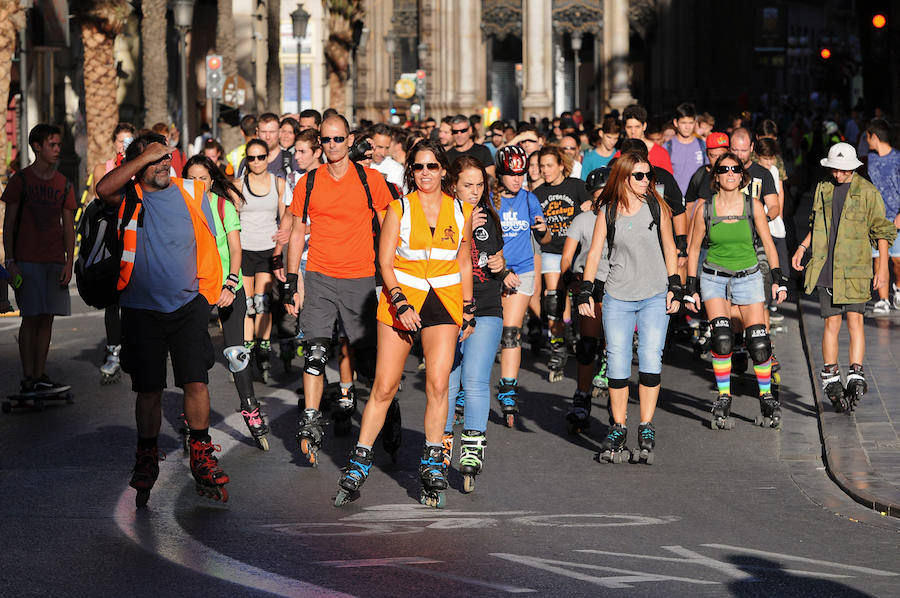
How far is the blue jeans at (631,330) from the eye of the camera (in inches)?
404

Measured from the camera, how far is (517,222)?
12.0 metres

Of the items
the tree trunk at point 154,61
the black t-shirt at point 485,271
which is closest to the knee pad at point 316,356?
the black t-shirt at point 485,271

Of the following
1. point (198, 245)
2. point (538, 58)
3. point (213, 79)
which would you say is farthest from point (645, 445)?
point (538, 58)

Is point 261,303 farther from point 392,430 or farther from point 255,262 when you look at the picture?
point 392,430

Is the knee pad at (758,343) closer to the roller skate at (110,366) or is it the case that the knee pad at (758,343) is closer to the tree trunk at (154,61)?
the roller skate at (110,366)

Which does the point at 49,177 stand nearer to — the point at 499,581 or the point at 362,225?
the point at 362,225

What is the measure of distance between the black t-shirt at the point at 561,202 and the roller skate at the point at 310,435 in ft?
14.0

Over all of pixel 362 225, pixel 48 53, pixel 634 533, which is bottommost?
pixel 634 533

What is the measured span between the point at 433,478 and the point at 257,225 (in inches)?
199

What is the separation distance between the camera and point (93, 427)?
11391 millimetres

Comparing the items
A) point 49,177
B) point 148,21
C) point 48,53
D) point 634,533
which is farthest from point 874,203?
point 48,53

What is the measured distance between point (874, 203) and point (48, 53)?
2472 cm

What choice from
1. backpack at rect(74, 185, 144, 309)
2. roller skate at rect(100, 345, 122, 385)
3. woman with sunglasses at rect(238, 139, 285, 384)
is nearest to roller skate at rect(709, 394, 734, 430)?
woman with sunglasses at rect(238, 139, 285, 384)

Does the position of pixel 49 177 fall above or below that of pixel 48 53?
below
